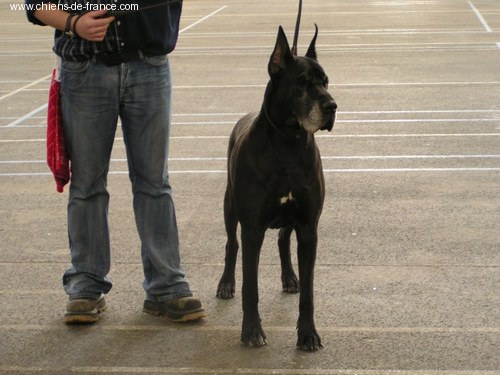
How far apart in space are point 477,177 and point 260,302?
359cm

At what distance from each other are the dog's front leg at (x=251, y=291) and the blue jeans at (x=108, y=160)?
0.49 metres

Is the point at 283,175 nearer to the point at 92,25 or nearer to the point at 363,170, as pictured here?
the point at 92,25

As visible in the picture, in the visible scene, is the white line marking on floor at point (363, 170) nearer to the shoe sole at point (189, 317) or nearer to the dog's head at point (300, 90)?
the shoe sole at point (189, 317)

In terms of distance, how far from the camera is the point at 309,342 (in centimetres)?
498

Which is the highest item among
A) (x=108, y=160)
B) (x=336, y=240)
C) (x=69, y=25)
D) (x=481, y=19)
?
(x=69, y=25)

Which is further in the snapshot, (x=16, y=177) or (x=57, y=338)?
(x=16, y=177)

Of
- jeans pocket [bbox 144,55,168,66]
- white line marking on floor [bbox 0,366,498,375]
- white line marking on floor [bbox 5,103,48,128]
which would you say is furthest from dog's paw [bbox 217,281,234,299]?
white line marking on floor [bbox 5,103,48,128]

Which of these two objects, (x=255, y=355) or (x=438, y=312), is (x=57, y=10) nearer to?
(x=255, y=355)

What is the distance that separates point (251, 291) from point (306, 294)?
10.7 inches

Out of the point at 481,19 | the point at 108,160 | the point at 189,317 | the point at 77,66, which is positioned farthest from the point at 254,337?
the point at 481,19

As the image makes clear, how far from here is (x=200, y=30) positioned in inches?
892

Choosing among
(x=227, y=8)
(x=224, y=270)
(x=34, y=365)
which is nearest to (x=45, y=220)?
(x=224, y=270)

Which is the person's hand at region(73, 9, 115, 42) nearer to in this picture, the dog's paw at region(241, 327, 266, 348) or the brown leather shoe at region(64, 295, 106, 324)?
the brown leather shoe at region(64, 295, 106, 324)

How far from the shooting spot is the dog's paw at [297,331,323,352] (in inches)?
196
